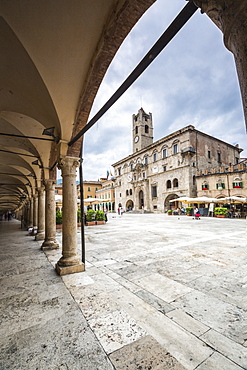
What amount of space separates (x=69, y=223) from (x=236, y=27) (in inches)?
162

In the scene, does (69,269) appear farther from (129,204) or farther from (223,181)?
(129,204)

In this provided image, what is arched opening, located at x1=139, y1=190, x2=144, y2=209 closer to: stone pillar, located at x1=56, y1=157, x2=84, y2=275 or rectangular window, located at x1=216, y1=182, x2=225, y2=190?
rectangular window, located at x1=216, y1=182, x2=225, y2=190

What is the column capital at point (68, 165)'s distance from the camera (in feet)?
14.3

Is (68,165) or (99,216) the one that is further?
(99,216)

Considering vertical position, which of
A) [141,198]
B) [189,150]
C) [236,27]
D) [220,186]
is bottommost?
[141,198]

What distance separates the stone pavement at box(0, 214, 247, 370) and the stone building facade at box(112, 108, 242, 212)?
25054 millimetres

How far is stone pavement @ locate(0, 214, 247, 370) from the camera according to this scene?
1.60 metres

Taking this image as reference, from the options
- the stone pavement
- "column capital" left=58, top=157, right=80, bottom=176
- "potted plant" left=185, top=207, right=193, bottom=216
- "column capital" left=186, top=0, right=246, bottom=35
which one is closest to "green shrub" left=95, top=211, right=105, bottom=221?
Result: the stone pavement

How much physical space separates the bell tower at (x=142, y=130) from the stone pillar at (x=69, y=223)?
38.8m

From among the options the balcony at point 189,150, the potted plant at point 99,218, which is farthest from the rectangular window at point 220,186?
the potted plant at point 99,218

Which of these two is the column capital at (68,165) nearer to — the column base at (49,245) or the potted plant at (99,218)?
the column base at (49,245)

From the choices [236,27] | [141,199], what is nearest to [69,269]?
[236,27]

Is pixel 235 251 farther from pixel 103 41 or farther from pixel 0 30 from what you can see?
pixel 0 30

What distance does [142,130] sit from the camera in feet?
139
